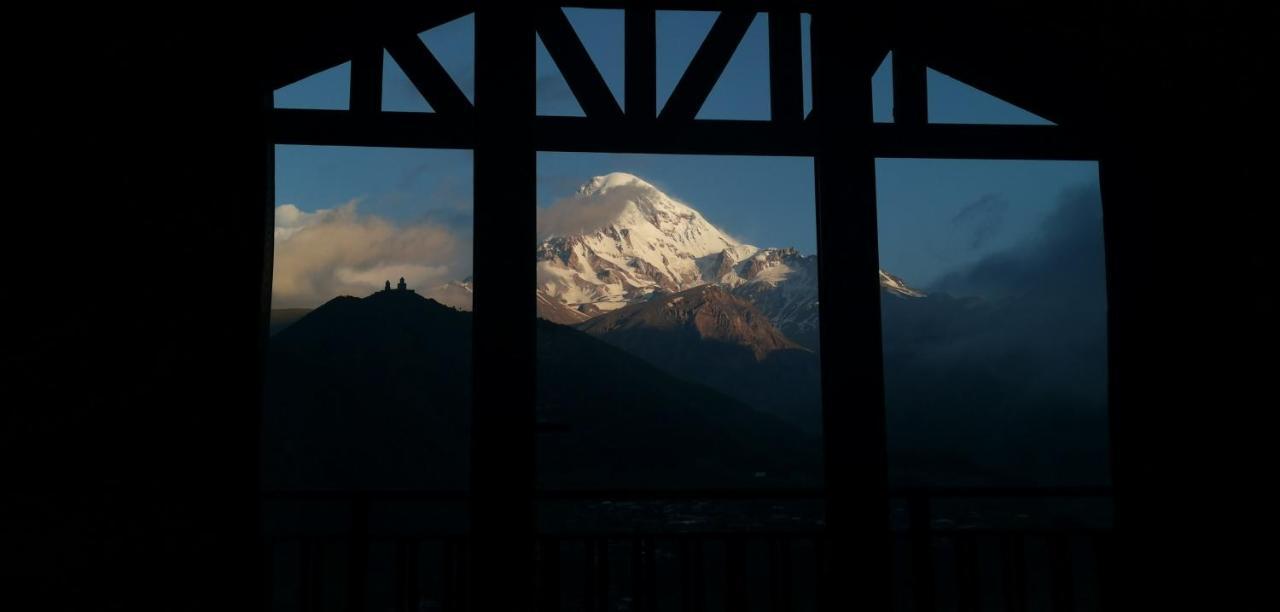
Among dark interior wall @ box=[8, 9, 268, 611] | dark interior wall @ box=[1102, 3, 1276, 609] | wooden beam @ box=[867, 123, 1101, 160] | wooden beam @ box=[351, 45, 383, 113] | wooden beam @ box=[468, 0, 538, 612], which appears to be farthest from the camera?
wooden beam @ box=[867, 123, 1101, 160]

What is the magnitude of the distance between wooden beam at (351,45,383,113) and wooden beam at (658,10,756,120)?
1268 millimetres

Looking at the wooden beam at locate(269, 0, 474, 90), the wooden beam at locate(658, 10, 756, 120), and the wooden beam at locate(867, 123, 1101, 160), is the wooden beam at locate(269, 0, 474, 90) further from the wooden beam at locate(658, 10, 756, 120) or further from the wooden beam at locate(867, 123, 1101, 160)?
the wooden beam at locate(867, 123, 1101, 160)

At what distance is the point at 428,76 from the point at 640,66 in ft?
3.08

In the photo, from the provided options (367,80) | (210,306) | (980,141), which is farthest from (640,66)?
(210,306)

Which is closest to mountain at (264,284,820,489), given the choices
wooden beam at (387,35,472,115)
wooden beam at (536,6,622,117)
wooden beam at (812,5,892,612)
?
wooden beam at (387,35,472,115)

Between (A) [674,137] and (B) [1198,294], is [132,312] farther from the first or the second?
(B) [1198,294]

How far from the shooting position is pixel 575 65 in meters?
4.07

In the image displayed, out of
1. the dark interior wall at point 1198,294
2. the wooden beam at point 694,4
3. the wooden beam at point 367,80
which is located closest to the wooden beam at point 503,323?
the wooden beam at point 694,4

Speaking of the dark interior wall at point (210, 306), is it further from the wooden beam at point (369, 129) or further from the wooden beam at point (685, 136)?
the wooden beam at point (369, 129)

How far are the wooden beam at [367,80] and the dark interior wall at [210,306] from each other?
3.87 ft

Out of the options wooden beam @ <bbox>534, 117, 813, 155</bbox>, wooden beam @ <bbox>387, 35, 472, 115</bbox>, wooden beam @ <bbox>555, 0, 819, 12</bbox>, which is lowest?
wooden beam @ <bbox>534, 117, 813, 155</bbox>

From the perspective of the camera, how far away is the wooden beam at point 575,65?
13.2ft

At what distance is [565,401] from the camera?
557 feet

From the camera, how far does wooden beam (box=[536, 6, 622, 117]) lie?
13.2ft
